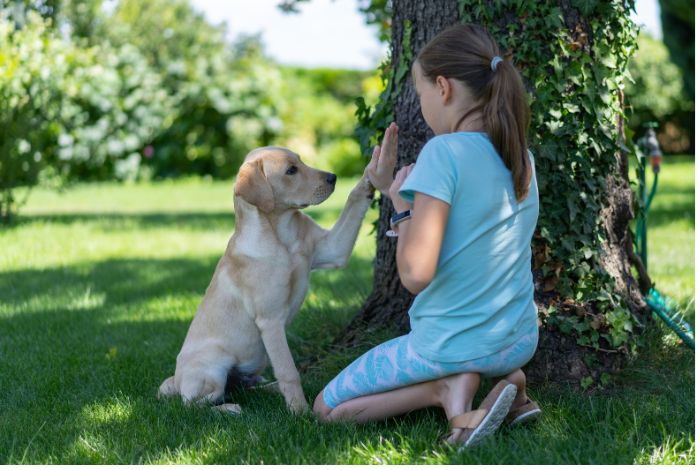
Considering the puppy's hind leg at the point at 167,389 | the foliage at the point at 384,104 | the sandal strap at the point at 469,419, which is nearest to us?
the sandal strap at the point at 469,419

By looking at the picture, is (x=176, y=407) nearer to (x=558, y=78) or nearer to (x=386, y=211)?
(x=386, y=211)

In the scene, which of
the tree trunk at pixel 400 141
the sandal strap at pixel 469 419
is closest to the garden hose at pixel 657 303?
the tree trunk at pixel 400 141

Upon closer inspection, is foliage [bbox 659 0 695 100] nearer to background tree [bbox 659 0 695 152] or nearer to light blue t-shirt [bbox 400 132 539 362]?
background tree [bbox 659 0 695 152]

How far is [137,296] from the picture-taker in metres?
6.60

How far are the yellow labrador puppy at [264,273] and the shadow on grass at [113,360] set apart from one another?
18 cm

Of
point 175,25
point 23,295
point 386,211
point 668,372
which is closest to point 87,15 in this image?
point 175,25

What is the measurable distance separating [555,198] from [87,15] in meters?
17.0

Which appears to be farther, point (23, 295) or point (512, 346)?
point (23, 295)

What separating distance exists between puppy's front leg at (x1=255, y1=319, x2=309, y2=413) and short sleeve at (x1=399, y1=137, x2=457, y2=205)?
118 cm

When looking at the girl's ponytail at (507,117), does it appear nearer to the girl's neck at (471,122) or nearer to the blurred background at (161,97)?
the girl's neck at (471,122)

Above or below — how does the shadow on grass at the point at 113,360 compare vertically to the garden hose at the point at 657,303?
below

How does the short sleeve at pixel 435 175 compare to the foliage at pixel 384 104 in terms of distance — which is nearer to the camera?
the short sleeve at pixel 435 175

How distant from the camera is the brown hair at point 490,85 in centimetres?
299

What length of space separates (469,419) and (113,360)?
248 cm
